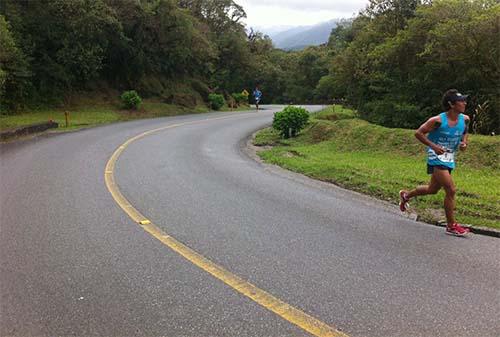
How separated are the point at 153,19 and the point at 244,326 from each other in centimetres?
3191

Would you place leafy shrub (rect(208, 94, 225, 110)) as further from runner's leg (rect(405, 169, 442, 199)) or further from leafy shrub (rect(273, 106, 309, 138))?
runner's leg (rect(405, 169, 442, 199))

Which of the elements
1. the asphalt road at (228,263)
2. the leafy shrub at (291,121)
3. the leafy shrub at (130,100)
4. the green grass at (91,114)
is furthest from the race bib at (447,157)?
the leafy shrub at (130,100)

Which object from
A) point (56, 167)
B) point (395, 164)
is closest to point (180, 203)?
point (56, 167)

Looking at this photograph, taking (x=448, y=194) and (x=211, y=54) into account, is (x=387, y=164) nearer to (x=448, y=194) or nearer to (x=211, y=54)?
(x=448, y=194)

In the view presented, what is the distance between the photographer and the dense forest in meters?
15.4

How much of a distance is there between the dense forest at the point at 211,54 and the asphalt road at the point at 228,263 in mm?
8891

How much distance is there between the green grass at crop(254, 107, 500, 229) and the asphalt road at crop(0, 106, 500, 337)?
0.70 m

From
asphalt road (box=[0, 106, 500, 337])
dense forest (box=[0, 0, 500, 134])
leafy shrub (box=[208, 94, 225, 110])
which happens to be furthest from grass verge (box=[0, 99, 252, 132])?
asphalt road (box=[0, 106, 500, 337])

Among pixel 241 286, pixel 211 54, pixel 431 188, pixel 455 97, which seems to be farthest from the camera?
pixel 211 54

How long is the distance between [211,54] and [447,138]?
31.7m

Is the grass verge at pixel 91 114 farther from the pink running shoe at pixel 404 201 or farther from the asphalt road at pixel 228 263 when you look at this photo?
the pink running shoe at pixel 404 201

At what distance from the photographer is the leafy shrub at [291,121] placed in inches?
688

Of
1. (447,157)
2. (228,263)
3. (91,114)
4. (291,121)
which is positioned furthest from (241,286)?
(91,114)

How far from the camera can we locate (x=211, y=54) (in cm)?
3653
